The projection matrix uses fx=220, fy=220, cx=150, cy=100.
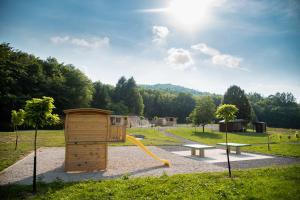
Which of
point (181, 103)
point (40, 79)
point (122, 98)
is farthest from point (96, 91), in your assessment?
point (181, 103)

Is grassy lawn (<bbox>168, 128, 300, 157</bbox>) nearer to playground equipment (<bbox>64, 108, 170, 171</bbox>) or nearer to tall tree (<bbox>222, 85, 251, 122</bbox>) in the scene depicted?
playground equipment (<bbox>64, 108, 170, 171</bbox>)

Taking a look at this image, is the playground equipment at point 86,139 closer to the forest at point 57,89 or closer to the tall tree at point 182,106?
the forest at point 57,89

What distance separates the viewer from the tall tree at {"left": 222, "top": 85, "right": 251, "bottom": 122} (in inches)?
2197

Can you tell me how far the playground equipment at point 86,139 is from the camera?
12078 mm

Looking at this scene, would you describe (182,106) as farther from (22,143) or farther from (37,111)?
(37,111)

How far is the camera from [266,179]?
975 cm

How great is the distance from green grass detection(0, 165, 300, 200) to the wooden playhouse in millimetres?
3018

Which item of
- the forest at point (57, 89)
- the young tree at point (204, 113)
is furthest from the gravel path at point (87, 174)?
the young tree at point (204, 113)

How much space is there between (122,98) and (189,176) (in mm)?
68411

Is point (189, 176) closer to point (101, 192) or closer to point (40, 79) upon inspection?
point (101, 192)

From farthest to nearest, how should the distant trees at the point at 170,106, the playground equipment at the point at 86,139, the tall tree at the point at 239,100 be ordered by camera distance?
1. the distant trees at the point at 170,106
2. the tall tree at the point at 239,100
3. the playground equipment at the point at 86,139

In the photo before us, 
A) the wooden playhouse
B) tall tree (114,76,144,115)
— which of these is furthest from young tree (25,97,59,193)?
tall tree (114,76,144,115)

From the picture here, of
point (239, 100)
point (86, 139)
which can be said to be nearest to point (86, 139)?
point (86, 139)

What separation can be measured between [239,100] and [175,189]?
5360 centimetres
